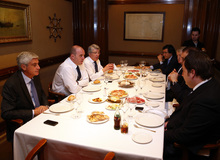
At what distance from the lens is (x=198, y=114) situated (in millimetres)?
1648

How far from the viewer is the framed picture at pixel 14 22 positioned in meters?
3.54

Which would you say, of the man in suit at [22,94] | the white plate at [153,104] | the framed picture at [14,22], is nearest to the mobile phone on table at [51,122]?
the man in suit at [22,94]

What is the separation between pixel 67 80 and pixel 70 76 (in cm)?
8

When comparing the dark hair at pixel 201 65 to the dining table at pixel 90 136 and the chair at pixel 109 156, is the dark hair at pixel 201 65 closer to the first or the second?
the dining table at pixel 90 136

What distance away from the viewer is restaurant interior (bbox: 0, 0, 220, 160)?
472 centimetres

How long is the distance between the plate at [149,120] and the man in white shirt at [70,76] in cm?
144

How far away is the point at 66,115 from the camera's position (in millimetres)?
2129

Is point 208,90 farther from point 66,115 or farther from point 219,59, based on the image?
point 219,59

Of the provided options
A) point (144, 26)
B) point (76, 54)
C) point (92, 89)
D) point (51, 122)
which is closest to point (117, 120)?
point (51, 122)

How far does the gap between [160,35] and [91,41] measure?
2269 millimetres

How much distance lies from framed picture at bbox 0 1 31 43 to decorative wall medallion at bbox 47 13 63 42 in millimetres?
851

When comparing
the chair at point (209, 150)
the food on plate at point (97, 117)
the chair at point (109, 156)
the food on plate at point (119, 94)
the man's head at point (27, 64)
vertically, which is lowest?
the chair at point (209, 150)

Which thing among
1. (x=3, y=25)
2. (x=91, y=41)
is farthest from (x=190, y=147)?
(x=91, y=41)

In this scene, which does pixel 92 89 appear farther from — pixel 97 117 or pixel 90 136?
pixel 90 136
